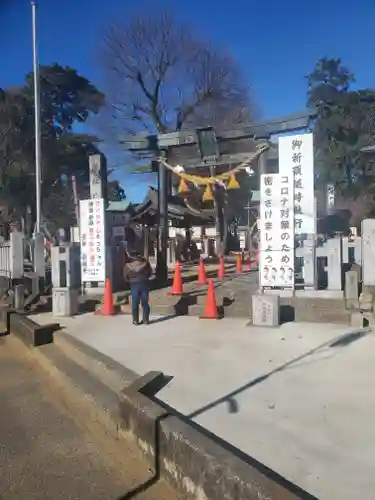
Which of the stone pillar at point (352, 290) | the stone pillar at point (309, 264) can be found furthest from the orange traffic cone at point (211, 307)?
the stone pillar at point (352, 290)

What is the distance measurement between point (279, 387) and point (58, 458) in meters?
2.61

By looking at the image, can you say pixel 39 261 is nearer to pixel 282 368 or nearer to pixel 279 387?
pixel 282 368

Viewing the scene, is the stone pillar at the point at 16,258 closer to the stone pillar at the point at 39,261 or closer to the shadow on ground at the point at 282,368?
the stone pillar at the point at 39,261

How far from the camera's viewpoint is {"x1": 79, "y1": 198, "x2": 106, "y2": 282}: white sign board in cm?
1302

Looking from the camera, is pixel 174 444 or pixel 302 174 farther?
pixel 302 174

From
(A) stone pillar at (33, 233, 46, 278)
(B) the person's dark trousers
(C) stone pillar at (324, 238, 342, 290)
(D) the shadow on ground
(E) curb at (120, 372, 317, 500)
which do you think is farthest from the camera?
(A) stone pillar at (33, 233, 46, 278)

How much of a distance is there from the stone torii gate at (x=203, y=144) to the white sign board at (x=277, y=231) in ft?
7.76

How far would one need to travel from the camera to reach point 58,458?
4242 mm

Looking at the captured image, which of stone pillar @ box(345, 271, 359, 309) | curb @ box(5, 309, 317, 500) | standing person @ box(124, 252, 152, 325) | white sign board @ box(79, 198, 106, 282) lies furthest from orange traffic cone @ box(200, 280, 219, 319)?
curb @ box(5, 309, 317, 500)

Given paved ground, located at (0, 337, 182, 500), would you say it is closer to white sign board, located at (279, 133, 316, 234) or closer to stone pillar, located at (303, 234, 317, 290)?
stone pillar, located at (303, 234, 317, 290)

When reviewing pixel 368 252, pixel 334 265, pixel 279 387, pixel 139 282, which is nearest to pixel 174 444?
pixel 279 387

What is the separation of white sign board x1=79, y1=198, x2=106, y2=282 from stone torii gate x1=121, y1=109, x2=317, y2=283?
2329 mm

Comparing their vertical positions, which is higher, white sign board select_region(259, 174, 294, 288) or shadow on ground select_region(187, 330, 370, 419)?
white sign board select_region(259, 174, 294, 288)

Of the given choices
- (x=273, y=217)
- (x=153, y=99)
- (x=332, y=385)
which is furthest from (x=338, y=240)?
(x=153, y=99)
